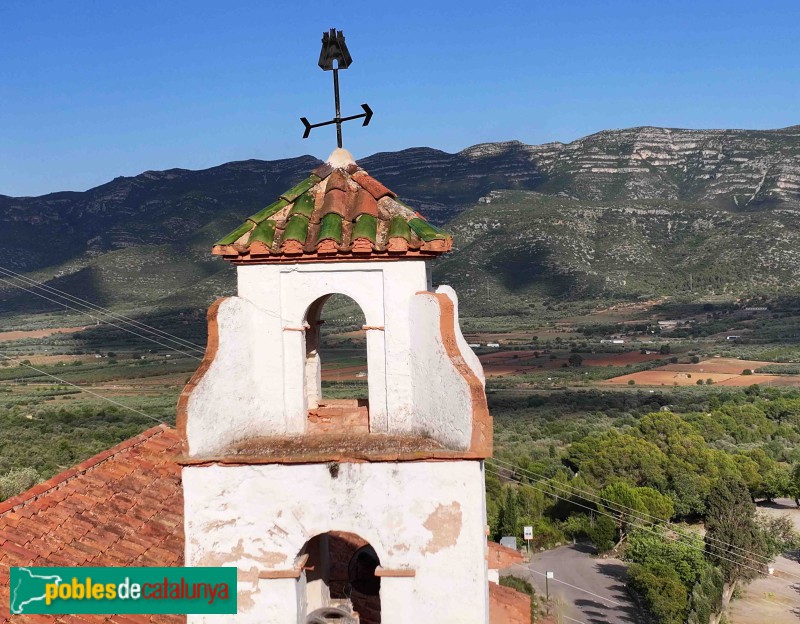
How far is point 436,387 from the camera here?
16.0ft

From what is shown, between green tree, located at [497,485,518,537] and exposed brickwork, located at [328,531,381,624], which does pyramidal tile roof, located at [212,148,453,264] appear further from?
green tree, located at [497,485,518,537]

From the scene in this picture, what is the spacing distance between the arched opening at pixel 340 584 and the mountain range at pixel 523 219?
79.0 meters

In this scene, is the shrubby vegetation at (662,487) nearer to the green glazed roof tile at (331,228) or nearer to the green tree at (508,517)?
the green tree at (508,517)

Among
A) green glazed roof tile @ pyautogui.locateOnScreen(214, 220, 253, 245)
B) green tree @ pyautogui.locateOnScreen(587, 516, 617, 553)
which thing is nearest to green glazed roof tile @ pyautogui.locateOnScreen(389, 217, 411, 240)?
green glazed roof tile @ pyautogui.locateOnScreen(214, 220, 253, 245)

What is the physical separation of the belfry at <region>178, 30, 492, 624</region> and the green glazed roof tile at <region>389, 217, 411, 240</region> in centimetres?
1

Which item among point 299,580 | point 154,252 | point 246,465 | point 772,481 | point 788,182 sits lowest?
point 772,481

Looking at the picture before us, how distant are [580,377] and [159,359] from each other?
133 ft

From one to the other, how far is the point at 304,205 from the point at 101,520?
337 centimetres

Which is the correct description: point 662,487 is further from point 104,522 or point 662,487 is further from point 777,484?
point 104,522

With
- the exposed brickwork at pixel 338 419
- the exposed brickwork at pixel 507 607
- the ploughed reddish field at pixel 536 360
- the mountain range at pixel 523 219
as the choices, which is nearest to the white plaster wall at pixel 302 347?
the exposed brickwork at pixel 338 419

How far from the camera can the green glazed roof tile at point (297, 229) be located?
5016mm

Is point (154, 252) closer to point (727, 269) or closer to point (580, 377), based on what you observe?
point (580, 377)

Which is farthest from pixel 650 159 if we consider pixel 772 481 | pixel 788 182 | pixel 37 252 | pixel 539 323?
pixel 772 481

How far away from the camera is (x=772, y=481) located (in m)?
32.3
